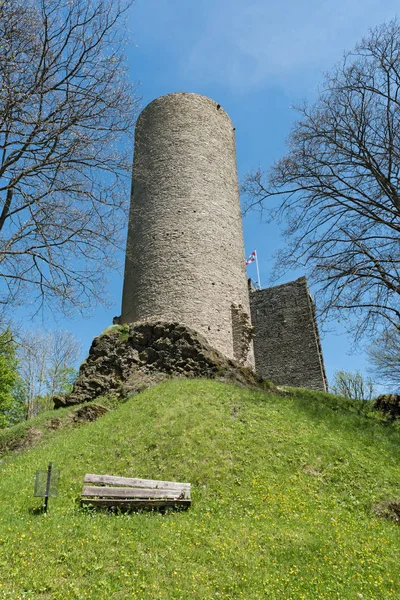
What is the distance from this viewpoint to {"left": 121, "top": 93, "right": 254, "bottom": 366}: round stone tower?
13414 mm

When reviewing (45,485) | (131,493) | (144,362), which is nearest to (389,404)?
(144,362)

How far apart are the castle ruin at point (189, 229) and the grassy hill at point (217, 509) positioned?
317 centimetres

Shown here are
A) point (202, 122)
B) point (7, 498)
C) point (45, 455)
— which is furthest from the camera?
point (202, 122)

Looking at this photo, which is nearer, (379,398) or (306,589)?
(306,589)

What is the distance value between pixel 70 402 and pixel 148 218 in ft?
20.4

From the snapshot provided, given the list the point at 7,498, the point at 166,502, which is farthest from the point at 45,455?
the point at 166,502

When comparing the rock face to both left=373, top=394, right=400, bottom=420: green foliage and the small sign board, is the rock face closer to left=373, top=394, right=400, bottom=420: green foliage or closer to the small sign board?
left=373, top=394, right=400, bottom=420: green foliage

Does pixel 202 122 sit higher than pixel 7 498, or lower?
higher

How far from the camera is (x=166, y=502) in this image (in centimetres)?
638

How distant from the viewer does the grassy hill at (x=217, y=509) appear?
4590mm

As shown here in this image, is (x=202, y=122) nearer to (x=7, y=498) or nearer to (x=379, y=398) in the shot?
(x=379, y=398)

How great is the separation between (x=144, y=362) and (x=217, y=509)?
275 inches

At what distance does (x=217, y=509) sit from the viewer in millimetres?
6480

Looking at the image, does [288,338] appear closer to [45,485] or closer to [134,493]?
[134,493]
